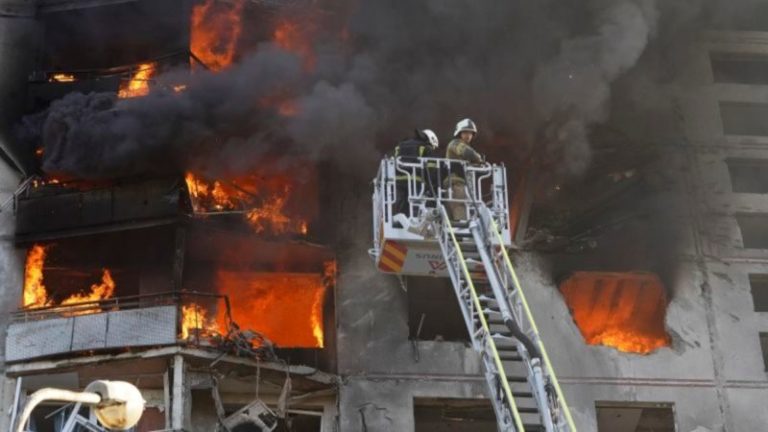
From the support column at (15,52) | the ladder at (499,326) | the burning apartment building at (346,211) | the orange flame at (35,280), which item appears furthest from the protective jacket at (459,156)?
the support column at (15,52)

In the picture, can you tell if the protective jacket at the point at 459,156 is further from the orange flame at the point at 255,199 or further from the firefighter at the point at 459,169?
the orange flame at the point at 255,199

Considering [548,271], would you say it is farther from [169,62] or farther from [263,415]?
[169,62]

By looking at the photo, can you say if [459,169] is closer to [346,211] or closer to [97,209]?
[346,211]

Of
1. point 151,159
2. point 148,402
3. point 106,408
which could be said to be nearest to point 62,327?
point 148,402

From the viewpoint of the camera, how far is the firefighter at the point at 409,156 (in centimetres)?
1359

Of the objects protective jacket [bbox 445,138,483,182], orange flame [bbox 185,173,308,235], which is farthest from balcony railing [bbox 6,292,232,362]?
protective jacket [bbox 445,138,483,182]

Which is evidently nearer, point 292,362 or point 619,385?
point 292,362

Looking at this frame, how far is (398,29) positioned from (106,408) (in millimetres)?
15959

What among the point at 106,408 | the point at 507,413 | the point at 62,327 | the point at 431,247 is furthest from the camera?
the point at 62,327

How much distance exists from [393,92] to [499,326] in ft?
30.6

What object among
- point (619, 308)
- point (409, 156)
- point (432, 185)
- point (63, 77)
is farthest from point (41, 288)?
point (619, 308)

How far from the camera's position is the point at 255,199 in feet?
62.7

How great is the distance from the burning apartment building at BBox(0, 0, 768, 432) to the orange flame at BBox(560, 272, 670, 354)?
0.05 meters

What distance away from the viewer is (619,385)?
18625mm
